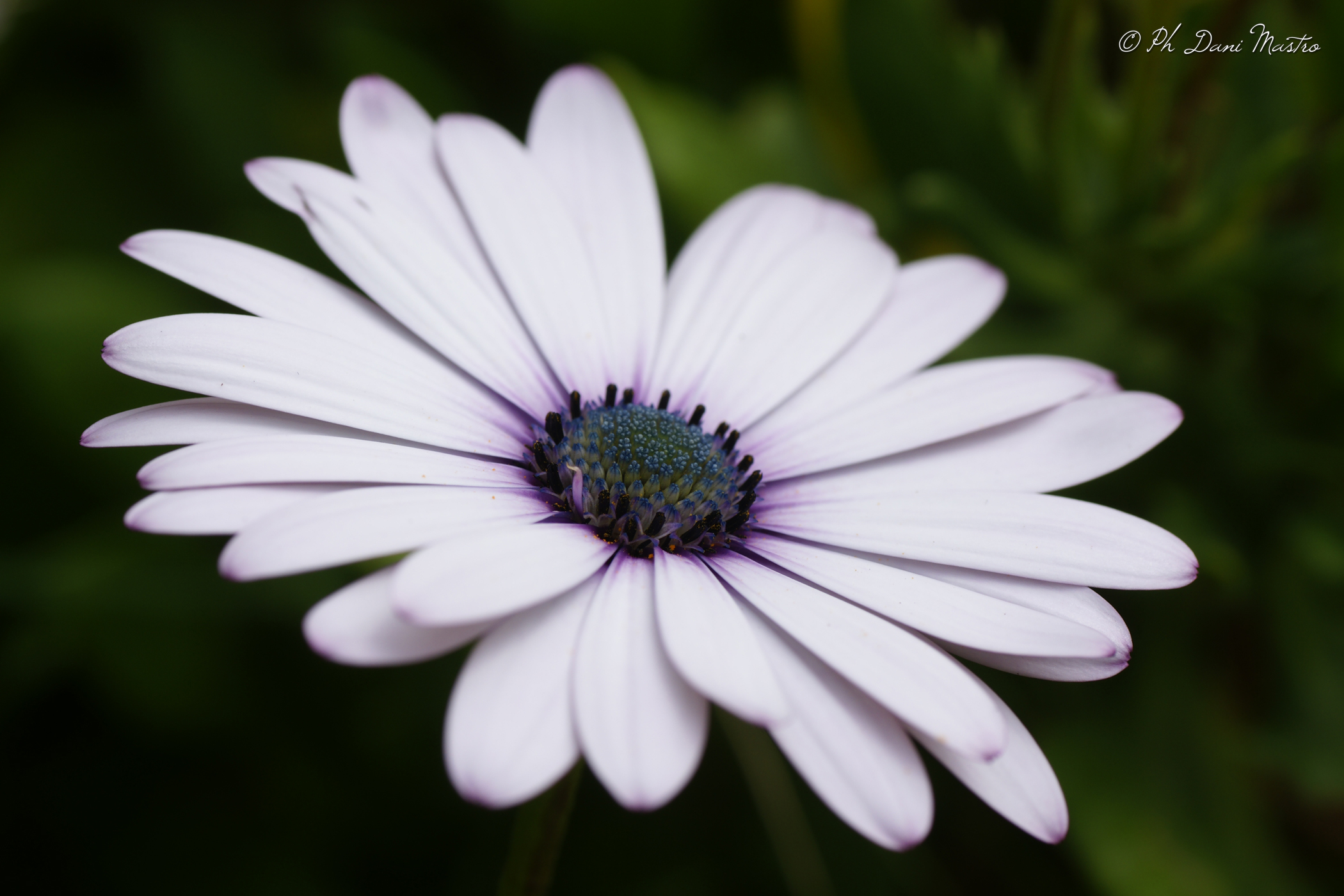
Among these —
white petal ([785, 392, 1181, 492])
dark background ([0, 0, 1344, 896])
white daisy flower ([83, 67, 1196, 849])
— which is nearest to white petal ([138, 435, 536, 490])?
white daisy flower ([83, 67, 1196, 849])

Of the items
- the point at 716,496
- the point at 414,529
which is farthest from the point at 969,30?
the point at 414,529

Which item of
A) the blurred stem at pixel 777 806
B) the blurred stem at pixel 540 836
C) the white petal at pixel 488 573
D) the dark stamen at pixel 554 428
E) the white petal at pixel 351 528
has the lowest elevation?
the blurred stem at pixel 777 806

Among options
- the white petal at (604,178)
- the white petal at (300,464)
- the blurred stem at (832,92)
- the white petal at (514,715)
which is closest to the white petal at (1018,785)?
the white petal at (514,715)

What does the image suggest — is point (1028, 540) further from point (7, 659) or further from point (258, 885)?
point (7, 659)

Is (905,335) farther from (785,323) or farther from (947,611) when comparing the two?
(947,611)

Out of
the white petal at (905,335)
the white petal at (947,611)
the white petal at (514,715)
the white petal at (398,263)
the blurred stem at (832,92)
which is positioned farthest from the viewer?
the blurred stem at (832,92)

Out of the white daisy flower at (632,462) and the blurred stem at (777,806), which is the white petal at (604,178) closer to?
the white daisy flower at (632,462)
